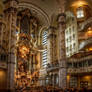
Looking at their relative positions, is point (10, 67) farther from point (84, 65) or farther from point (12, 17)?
point (84, 65)

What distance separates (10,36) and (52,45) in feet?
40.6

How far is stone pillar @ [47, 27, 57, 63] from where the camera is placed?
34.4 metres

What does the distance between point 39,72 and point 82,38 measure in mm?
10925

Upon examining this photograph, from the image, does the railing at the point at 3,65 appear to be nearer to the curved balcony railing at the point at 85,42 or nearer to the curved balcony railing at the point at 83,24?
the curved balcony railing at the point at 85,42

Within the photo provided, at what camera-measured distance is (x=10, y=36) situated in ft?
80.9

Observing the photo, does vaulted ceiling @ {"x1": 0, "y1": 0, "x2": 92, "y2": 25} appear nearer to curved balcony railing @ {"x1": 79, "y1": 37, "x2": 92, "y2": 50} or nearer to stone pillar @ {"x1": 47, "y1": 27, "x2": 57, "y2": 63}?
stone pillar @ {"x1": 47, "y1": 27, "x2": 57, "y2": 63}

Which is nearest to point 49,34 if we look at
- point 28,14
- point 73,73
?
point 28,14

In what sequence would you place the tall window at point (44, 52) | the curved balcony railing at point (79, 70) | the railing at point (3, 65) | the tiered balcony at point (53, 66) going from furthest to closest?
the tall window at point (44, 52), the tiered balcony at point (53, 66), the curved balcony railing at point (79, 70), the railing at point (3, 65)

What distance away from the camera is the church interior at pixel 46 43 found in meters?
25.7

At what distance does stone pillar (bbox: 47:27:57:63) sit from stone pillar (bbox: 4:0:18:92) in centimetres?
1124

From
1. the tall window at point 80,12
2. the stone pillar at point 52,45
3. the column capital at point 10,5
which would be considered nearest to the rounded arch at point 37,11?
the stone pillar at point 52,45

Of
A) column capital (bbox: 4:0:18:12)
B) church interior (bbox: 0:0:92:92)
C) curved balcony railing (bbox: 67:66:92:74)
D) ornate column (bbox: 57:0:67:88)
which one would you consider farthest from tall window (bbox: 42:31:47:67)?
column capital (bbox: 4:0:18:12)

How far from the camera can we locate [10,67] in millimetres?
23594

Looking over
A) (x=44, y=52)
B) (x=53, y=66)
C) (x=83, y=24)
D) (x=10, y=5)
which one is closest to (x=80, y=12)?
(x=83, y=24)
